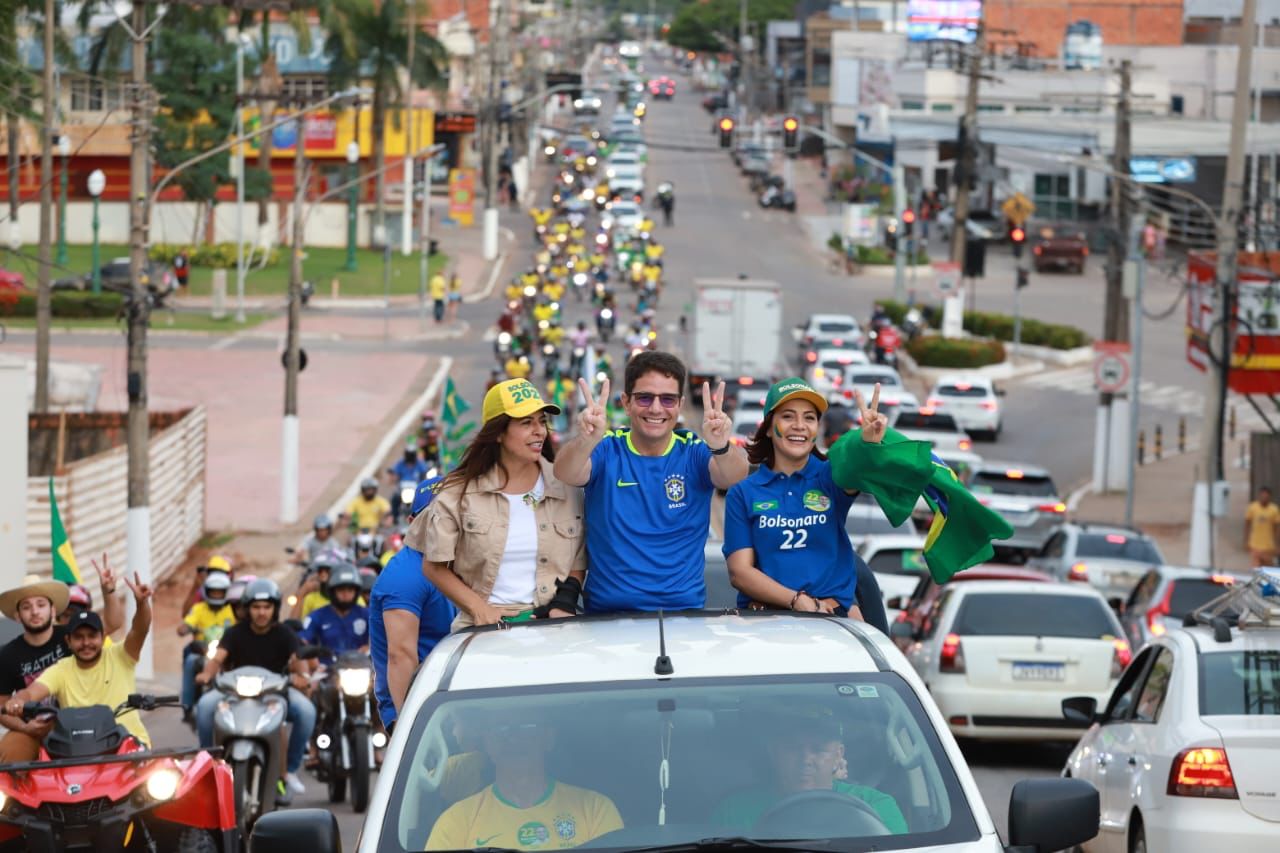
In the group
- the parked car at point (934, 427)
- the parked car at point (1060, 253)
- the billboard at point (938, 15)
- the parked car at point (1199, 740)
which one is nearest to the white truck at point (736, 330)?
the parked car at point (934, 427)

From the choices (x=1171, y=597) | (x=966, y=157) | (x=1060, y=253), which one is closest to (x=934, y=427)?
(x=966, y=157)

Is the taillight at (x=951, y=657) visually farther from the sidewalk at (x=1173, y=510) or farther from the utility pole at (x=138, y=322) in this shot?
the sidewalk at (x=1173, y=510)

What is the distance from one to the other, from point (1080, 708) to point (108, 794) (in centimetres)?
457

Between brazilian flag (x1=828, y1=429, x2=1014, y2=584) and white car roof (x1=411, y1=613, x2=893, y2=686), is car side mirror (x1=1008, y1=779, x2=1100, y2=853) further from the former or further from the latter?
brazilian flag (x1=828, y1=429, x2=1014, y2=584)

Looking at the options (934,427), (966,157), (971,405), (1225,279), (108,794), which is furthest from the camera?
(966,157)

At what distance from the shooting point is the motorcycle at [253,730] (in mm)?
13117

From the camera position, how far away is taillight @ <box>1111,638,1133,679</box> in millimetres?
16766

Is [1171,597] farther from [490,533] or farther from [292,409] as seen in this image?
[292,409]

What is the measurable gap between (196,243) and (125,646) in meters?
71.5

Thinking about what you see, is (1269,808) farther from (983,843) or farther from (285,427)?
(285,427)

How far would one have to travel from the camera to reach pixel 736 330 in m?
56.9

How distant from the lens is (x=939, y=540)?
311 inches

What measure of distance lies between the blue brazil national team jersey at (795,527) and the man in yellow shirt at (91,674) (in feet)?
13.5

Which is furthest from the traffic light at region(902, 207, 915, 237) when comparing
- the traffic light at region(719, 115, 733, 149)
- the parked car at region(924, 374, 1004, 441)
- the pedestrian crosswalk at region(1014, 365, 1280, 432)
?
the parked car at region(924, 374, 1004, 441)
